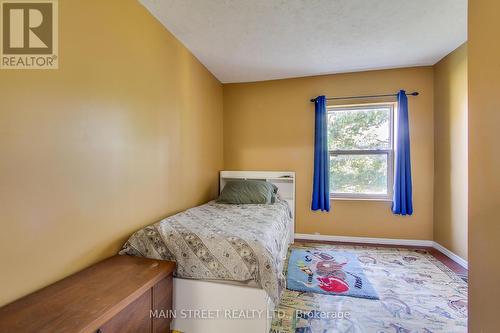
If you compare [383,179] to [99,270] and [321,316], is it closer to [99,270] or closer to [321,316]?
[321,316]

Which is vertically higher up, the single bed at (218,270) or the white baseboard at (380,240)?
the single bed at (218,270)

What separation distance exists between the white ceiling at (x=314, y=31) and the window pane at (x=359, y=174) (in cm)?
126

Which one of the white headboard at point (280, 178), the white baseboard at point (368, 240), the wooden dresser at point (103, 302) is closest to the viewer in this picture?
the wooden dresser at point (103, 302)

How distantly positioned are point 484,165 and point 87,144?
6.74ft

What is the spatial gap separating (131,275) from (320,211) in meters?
2.67

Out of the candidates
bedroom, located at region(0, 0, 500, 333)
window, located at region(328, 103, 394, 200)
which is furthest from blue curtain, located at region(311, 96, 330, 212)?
window, located at region(328, 103, 394, 200)

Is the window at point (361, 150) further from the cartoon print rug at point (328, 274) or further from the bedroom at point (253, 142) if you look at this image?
the cartoon print rug at point (328, 274)

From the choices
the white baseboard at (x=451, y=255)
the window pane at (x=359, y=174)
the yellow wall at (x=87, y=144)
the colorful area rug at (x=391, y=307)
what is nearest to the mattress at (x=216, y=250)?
the yellow wall at (x=87, y=144)

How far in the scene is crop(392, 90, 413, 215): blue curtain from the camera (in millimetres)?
2949

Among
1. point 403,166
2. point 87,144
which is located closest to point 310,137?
point 403,166

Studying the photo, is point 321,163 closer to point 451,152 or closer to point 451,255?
point 451,152

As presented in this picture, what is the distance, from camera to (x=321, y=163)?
10.5ft

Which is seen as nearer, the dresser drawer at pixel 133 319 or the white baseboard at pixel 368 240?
the dresser drawer at pixel 133 319

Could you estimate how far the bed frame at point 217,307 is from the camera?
4.50 feet
